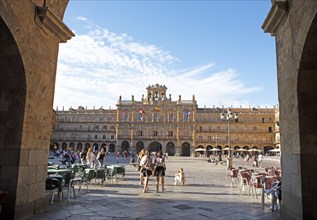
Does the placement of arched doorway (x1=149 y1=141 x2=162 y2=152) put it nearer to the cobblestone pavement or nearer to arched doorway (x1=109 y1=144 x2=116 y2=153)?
arched doorway (x1=109 y1=144 x2=116 y2=153)

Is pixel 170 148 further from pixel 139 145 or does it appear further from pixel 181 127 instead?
pixel 139 145

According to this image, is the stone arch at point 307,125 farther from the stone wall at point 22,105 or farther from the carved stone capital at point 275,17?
the stone wall at point 22,105

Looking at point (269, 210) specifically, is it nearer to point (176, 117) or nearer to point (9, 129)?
point (9, 129)

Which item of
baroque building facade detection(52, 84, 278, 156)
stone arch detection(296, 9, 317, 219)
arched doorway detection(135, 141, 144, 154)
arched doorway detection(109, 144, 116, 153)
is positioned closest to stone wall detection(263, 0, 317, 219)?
stone arch detection(296, 9, 317, 219)

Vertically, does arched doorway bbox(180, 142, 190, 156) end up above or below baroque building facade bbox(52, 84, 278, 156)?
below

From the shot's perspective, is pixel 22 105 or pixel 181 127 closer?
pixel 22 105

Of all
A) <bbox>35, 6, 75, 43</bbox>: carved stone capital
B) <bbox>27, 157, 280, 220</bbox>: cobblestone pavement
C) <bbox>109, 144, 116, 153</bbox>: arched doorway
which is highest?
<bbox>35, 6, 75, 43</bbox>: carved stone capital

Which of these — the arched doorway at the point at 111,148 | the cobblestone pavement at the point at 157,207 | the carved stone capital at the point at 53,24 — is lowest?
the cobblestone pavement at the point at 157,207

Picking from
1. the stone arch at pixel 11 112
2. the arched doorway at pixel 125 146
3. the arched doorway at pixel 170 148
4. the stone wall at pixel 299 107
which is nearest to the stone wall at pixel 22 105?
the stone arch at pixel 11 112

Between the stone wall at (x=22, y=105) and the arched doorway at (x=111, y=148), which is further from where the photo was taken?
the arched doorway at (x=111, y=148)

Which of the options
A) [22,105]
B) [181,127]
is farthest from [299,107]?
[181,127]

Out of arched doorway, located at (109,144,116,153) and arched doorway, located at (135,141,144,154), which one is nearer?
arched doorway, located at (135,141,144,154)

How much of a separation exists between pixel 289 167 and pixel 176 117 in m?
57.3

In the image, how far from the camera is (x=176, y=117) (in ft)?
203
